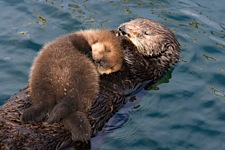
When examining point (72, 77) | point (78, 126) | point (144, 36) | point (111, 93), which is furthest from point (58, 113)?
point (144, 36)

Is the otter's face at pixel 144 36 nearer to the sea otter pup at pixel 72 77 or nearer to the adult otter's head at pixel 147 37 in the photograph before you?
the adult otter's head at pixel 147 37

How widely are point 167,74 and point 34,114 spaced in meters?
2.38

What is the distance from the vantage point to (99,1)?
8.10 metres

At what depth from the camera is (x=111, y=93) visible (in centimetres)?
476

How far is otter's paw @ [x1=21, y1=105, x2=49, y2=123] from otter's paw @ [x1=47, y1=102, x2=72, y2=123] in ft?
0.37

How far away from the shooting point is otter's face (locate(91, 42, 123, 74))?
15.7ft

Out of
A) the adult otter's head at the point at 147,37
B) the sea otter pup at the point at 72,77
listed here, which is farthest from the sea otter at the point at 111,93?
the sea otter pup at the point at 72,77

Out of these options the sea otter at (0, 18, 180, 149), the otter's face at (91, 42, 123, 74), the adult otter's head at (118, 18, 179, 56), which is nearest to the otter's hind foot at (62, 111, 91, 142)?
the sea otter at (0, 18, 180, 149)

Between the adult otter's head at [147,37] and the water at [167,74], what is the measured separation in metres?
0.40

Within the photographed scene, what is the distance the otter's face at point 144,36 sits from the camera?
569cm

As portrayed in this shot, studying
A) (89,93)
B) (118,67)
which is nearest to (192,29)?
(118,67)

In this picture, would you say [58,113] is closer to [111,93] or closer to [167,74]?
[111,93]

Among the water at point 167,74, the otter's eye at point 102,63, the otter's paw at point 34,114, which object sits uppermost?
the otter's eye at point 102,63

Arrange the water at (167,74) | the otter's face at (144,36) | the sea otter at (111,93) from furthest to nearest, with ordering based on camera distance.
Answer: the otter's face at (144,36), the water at (167,74), the sea otter at (111,93)
